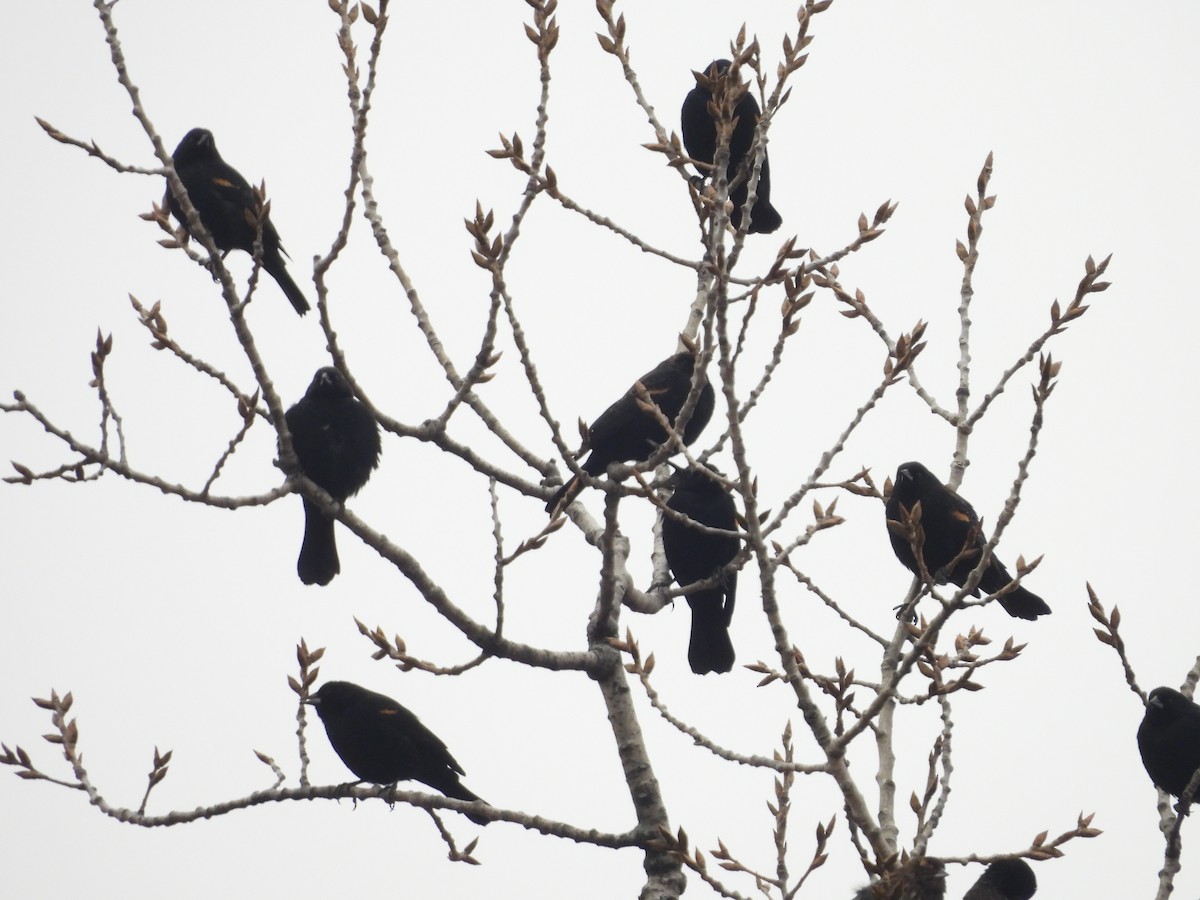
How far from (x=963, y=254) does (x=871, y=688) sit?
57.5 inches

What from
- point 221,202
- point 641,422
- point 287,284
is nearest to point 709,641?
point 641,422

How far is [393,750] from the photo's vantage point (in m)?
6.21

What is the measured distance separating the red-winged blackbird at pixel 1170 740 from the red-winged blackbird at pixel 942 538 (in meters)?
0.68

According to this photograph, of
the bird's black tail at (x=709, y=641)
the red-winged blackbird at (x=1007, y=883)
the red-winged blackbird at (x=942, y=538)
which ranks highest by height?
the bird's black tail at (x=709, y=641)

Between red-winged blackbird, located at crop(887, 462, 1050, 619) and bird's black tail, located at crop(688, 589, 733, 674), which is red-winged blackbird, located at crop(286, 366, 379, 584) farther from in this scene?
red-winged blackbird, located at crop(887, 462, 1050, 619)

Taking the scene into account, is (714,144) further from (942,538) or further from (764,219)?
(942,538)

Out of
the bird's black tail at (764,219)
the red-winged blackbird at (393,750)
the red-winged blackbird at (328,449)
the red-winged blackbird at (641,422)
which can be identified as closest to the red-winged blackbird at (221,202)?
the red-winged blackbird at (328,449)

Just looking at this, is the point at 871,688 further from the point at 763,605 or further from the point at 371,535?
the point at 371,535

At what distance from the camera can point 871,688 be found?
3.82m

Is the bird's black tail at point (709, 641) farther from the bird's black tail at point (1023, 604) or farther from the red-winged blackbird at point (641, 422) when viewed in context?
the bird's black tail at point (1023, 604)

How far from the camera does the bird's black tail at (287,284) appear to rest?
22.4 ft

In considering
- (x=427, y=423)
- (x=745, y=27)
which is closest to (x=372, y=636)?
(x=427, y=423)

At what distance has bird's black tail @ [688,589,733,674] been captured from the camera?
7.13m

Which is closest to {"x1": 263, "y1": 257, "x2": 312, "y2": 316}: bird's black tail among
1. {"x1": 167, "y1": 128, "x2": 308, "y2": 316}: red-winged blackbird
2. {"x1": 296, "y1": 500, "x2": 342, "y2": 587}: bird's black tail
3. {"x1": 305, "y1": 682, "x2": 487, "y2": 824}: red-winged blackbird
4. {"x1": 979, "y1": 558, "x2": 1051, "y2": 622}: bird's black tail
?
{"x1": 167, "y1": 128, "x2": 308, "y2": 316}: red-winged blackbird
